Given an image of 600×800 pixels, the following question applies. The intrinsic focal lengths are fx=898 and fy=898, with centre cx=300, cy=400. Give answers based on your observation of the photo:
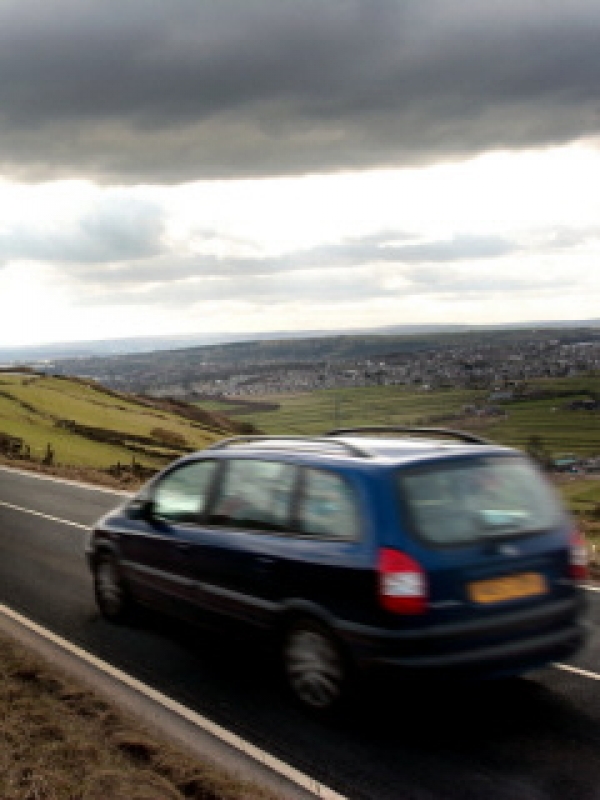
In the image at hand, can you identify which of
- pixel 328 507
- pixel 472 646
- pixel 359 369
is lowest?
pixel 359 369

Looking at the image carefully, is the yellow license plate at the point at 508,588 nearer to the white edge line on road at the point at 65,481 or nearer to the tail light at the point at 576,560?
the tail light at the point at 576,560

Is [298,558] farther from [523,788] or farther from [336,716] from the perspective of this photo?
[523,788]

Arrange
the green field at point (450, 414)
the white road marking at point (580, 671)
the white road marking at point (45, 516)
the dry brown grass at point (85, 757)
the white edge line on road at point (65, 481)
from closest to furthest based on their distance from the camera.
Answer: the dry brown grass at point (85, 757) → the white road marking at point (580, 671) → the white road marking at point (45, 516) → the white edge line on road at point (65, 481) → the green field at point (450, 414)

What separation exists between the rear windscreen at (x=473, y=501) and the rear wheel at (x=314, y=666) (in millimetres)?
1001

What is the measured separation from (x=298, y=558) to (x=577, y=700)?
2178 mm

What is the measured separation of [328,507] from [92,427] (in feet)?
110

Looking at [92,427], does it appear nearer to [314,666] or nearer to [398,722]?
[314,666]

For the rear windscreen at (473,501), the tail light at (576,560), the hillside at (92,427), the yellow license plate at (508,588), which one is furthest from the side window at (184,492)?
the hillside at (92,427)

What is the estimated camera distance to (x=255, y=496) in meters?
6.63

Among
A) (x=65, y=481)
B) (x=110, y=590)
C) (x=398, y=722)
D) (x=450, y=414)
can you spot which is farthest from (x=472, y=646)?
(x=450, y=414)

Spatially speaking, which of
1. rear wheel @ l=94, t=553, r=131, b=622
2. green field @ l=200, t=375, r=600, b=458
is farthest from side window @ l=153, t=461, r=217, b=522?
green field @ l=200, t=375, r=600, b=458

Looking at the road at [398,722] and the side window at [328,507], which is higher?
the side window at [328,507]

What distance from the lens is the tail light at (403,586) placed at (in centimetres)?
546

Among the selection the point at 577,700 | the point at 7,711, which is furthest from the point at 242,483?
the point at 577,700
